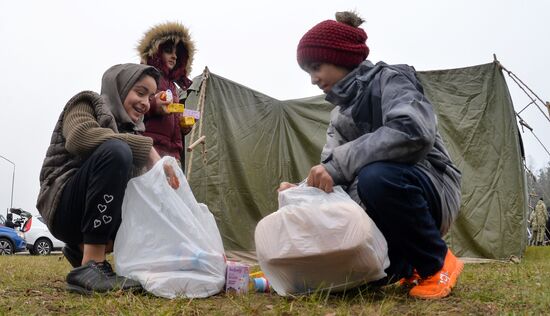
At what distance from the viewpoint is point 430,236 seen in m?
1.64

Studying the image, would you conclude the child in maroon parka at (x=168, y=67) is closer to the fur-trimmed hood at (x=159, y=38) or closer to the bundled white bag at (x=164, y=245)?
the fur-trimmed hood at (x=159, y=38)

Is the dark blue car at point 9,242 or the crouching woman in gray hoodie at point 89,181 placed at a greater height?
the crouching woman in gray hoodie at point 89,181

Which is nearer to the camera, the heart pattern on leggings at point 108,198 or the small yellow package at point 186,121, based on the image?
the heart pattern on leggings at point 108,198

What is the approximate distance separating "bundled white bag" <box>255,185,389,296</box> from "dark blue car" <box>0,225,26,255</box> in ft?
32.4

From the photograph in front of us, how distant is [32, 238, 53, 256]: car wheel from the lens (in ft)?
36.0

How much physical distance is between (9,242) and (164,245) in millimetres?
9695

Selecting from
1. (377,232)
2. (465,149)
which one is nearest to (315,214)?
(377,232)

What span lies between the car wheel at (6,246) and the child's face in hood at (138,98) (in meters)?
9.24

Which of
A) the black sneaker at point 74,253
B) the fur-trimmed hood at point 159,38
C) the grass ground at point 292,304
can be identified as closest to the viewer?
the grass ground at point 292,304

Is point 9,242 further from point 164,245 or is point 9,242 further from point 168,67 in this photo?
point 164,245

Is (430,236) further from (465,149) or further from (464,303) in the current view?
(465,149)

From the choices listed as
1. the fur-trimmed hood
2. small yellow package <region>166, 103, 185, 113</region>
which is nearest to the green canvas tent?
the fur-trimmed hood

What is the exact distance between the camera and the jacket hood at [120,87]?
212 cm

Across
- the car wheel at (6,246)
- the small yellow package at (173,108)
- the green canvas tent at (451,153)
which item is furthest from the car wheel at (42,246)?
the small yellow package at (173,108)
